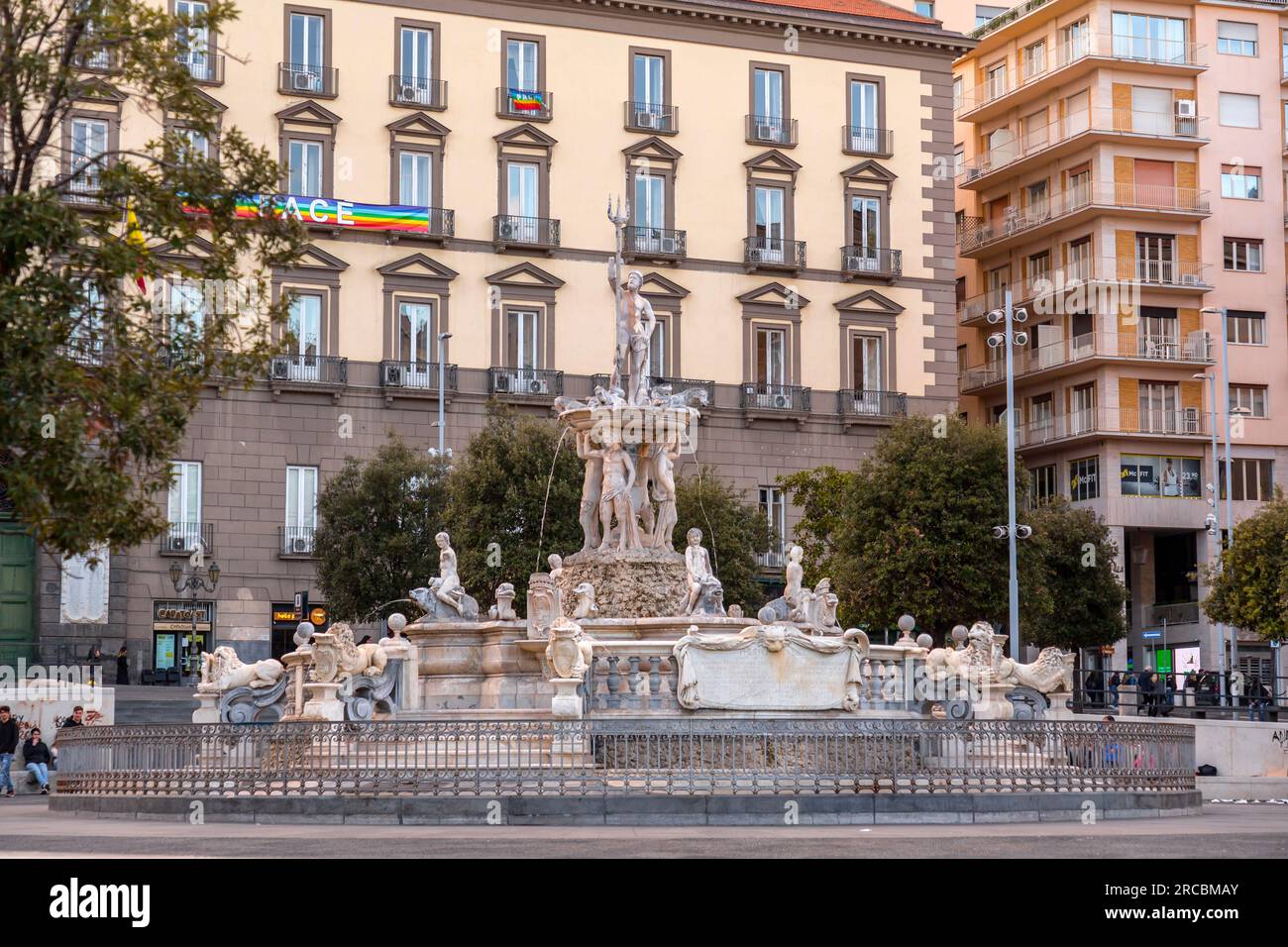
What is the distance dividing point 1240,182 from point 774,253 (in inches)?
650

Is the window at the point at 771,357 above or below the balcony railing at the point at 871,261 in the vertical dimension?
below

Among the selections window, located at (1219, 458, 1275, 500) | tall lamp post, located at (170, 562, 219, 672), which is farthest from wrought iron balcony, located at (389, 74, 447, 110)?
window, located at (1219, 458, 1275, 500)

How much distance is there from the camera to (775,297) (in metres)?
56.5

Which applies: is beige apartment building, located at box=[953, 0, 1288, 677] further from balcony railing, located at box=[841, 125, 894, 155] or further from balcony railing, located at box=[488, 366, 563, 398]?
balcony railing, located at box=[488, 366, 563, 398]

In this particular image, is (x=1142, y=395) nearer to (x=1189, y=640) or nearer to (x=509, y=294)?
(x=1189, y=640)

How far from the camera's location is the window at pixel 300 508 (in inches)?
2015

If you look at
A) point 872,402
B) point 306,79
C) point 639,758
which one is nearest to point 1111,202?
point 872,402

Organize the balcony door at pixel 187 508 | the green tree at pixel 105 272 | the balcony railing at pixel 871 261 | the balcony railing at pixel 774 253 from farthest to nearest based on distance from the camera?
the balcony railing at pixel 871 261 → the balcony railing at pixel 774 253 → the balcony door at pixel 187 508 → the green tree at pixel 105 272

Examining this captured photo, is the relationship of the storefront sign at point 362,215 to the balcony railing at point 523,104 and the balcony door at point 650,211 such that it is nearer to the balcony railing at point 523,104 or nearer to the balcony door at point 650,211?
the balcony railing at point 523,104

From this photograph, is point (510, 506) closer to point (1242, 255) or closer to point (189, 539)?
point (189, 539)

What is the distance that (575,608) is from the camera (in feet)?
85.3

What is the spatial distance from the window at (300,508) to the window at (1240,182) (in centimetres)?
3063

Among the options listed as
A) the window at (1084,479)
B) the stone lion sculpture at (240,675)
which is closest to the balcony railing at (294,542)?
the window at (1084,479)

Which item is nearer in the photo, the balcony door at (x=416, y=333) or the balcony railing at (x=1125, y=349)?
the balcony door at (x=416, y=333)
